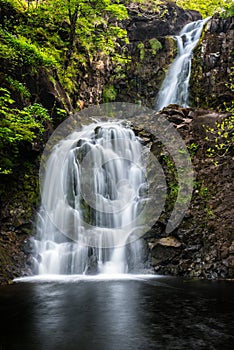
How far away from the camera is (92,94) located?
15.2m

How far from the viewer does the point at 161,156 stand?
11.0 meters

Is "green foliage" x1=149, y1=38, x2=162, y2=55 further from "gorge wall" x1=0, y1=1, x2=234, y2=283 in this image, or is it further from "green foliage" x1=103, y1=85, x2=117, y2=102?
"green foliage" x1=103, y1=85, x2=117, y2=102

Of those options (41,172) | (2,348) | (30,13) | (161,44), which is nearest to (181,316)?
(2,348)

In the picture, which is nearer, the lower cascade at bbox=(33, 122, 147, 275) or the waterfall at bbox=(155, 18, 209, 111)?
the lower cascade at bbox=(33, 122, 147, 275)

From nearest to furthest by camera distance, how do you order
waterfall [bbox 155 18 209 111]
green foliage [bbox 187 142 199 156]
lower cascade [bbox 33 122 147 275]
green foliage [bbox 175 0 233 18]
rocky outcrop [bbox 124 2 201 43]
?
lower cascade [bbox 33 122 147 275], green foliage [bbox 187 142 199 156], waterfall [bbox 155 18 209 111], rocky outcrop [bbox 124 2 201 43], green foliage [bbox 175 0 233 18]

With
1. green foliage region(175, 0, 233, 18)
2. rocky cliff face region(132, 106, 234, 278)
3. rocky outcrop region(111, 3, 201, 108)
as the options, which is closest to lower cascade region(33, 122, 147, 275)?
rocky cliff face region(132, 106, 234, 278)

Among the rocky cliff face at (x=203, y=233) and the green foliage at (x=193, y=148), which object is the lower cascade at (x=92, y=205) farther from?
the green foliage at (x=193, y=148)

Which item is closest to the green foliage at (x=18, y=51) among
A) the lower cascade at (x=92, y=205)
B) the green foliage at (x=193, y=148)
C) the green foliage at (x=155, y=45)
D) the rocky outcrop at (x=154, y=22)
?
the lower cascade at (x=92, y=205)

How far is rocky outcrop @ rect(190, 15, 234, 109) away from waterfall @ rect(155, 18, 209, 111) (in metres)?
0.46

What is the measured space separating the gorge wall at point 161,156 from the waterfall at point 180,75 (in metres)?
0.47

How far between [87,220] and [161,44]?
41.7ft

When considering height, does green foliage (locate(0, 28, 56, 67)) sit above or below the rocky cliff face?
above

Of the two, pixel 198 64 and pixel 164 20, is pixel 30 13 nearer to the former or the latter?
pixel 198 64

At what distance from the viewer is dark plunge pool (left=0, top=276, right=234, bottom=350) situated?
156 inches
